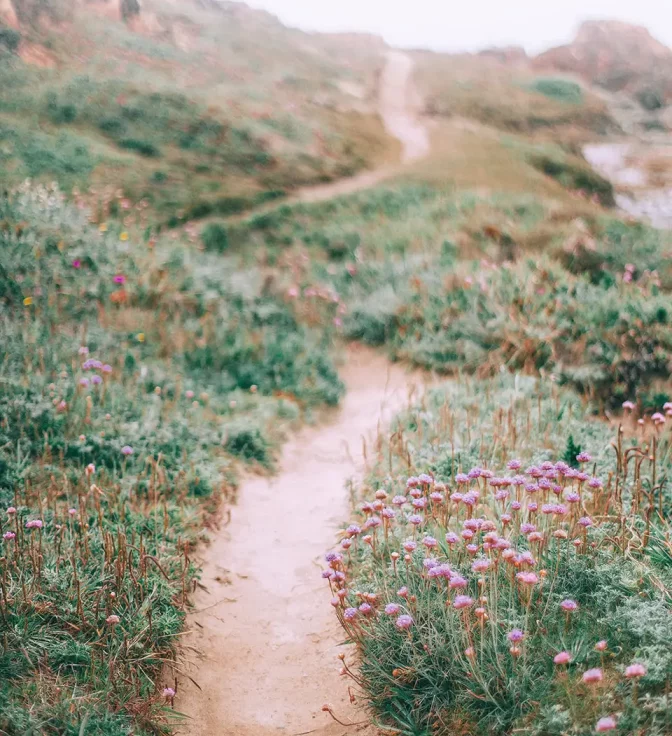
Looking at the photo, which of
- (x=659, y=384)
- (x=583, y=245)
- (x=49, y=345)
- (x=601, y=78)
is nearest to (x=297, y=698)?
(x=49, y=345)

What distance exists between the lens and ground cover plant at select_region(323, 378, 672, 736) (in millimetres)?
2678

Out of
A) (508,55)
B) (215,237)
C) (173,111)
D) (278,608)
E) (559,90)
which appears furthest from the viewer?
(508,55)

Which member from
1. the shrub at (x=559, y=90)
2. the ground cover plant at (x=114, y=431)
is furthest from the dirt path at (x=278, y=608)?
the shrub at (x=559, y=90)

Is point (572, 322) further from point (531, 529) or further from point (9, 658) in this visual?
point (9, 658)

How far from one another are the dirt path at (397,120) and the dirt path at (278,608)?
8866mm

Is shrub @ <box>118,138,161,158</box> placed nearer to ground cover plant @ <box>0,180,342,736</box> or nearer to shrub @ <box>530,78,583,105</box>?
ground cover plant @ <box>0,180,342,736</box>

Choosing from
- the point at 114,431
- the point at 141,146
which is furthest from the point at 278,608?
the point at 141,146

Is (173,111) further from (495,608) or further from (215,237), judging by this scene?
(495,608)

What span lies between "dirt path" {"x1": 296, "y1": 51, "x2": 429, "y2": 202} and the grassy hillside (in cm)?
42

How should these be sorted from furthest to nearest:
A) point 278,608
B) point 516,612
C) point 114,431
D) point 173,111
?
point 173,111 → point 114,431 → point 278,608 → point 516,612

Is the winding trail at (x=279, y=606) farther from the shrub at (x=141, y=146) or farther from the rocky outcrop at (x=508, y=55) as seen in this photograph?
the rocky outcrop at (x=508, y=55)

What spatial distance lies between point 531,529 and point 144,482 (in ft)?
9.11

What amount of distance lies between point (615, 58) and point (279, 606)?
30.1 meters

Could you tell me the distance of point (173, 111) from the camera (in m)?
11.4
